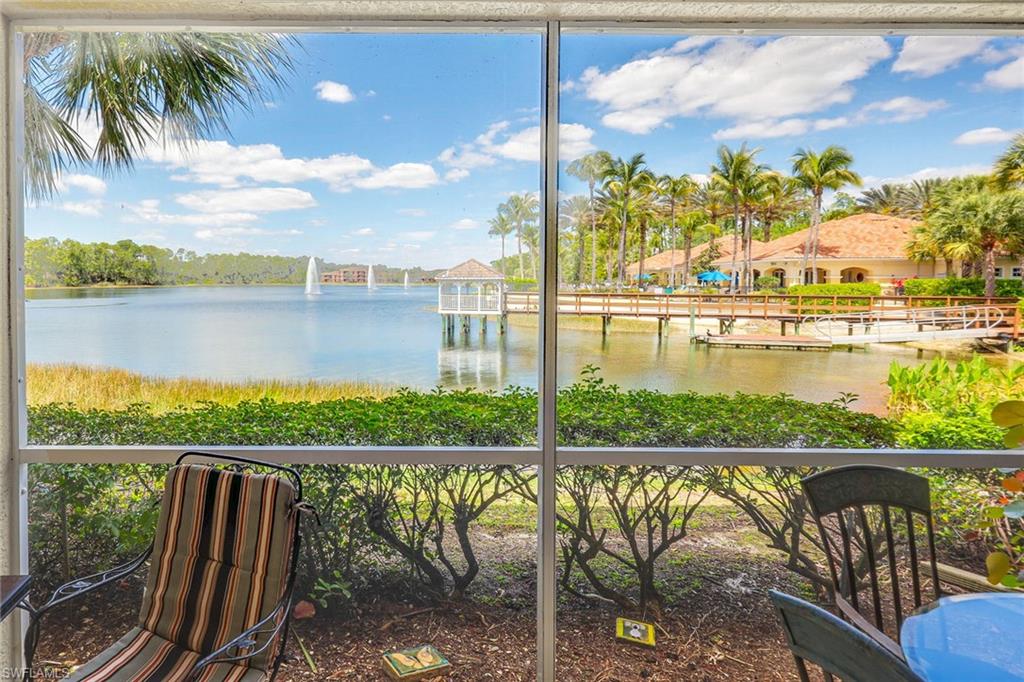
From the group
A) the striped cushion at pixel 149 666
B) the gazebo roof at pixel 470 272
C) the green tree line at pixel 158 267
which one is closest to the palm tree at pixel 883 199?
the gazebo roof at pixel 470 272

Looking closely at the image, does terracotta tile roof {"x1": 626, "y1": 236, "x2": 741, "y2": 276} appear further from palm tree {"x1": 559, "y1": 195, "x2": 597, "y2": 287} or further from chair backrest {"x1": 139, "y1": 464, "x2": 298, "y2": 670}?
chair backrest {"x1": 139, "y1": 464, "x2": 298, "y2": 670}

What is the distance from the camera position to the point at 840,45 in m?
2.28

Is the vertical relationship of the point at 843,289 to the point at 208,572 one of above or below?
above

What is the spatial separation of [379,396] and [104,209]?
55.2 inches

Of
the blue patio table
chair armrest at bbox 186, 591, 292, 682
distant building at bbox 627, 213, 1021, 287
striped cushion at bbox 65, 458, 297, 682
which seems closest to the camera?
the blue patio table

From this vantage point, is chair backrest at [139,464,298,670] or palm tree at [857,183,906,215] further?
palm tree at [857,183,906,215]

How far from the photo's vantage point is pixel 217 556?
1.85m

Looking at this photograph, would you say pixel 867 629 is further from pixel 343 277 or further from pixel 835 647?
pixel 343 277

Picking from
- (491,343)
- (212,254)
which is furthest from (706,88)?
(212,254)

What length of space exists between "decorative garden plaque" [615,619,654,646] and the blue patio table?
37.3 inches

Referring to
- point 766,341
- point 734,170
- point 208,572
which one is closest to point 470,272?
point 734,170

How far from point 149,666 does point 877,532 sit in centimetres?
266

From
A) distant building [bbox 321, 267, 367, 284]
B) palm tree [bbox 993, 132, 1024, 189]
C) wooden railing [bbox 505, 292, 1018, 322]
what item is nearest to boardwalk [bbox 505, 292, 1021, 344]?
wooden railing [bbox 505, 292, 1018, 322]

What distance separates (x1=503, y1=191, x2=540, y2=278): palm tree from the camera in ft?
7.61
